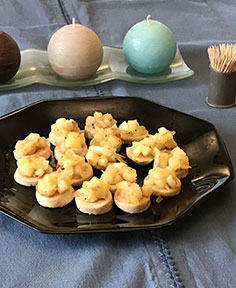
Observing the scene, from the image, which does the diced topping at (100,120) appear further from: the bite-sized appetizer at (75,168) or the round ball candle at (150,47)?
the round ball candle at (150,47)

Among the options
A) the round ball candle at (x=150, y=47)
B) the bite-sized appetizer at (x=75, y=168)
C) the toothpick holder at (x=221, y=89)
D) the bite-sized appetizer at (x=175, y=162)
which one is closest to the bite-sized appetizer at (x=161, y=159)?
the bite-sized appetizer at (x=175, y=162)

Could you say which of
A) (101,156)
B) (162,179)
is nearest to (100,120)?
(101,156)

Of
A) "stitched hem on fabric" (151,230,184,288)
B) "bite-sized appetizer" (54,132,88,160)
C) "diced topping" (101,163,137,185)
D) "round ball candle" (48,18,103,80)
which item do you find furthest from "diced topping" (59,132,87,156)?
"round ball candle" (48,18,103,80)

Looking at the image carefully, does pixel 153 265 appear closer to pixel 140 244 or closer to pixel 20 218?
pixel 140 244

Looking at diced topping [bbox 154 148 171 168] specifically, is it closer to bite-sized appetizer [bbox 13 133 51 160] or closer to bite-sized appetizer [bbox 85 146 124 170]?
bite-sized appetizer [bbox 85 146 124 170]

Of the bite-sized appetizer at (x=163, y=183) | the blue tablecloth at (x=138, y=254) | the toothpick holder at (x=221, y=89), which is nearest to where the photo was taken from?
the blue tablecloth at (x=138, y=254)
